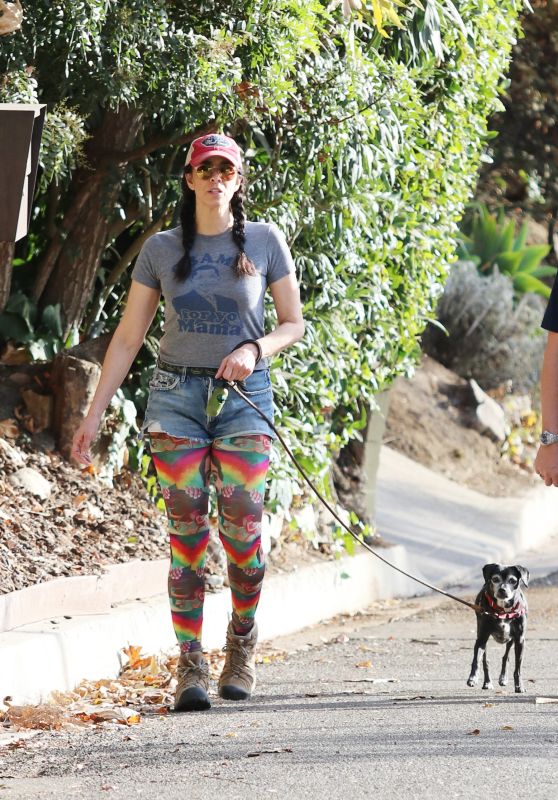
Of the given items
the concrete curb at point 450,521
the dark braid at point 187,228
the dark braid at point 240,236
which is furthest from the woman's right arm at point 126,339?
the concrete curb at point 450,521

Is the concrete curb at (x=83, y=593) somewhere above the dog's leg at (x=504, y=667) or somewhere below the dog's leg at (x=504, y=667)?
above

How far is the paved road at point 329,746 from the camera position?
3854 mm

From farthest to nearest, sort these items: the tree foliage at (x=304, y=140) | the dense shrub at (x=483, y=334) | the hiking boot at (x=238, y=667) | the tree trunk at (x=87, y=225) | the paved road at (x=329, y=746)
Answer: the dense shrub at (x=483, y=334)
the tree trunk at (x=87, y=225)
the tree foliage at (x=304, y=140)
the hiking boot at (x=238, y=667)
the paved road at (x=329, y=746)

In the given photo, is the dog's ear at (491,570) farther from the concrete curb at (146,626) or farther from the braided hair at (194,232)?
the concrete curb at (146,626)

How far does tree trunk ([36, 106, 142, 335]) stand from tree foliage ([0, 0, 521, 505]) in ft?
0.05

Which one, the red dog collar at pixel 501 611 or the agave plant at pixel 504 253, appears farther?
the agave plant at pixel 504 253

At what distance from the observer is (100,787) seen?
3947 mm

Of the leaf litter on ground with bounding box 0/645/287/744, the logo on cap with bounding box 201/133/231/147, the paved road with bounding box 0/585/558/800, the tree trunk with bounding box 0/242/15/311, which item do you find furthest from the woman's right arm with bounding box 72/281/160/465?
the tree trunk with bounding box 0/242/15/311

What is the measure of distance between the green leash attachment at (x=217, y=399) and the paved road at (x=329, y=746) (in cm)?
111

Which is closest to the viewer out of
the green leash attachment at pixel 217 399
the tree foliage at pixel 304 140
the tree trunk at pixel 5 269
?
the green leash attachment at pixel 217 399

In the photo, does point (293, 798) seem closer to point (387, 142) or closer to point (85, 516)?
point (85, 516)

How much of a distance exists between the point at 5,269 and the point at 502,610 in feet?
11.6

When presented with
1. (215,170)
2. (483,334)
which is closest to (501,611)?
(215,170)

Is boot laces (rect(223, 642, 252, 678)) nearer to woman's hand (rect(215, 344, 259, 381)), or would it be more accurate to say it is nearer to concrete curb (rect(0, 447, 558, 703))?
concrete curb (rect(0, 447, 558, 703))
